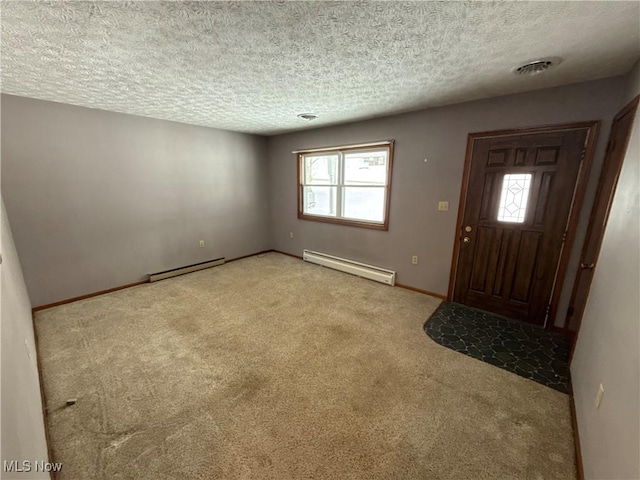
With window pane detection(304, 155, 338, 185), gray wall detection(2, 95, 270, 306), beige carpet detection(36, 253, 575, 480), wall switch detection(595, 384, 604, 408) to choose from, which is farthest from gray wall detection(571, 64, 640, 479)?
gray wall detection(2, 95, 270, 306)

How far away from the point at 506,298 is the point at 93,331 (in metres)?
4.36

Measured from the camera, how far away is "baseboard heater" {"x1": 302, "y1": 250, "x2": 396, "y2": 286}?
3680 mm

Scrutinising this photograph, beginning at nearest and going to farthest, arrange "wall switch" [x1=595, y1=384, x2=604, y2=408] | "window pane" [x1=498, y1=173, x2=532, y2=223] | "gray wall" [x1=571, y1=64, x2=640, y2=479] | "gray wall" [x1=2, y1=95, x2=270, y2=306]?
"gray wall" [x1=571, y1=64, x2=640, y2=479] < "wall switch" [x1=595, y1=384, x2=604, y2=408] < "window pane" [x1=498, y1=173, x2=532, y2=223] < "gray wall" [x1=2, y1=95, x2=270, y2=306]

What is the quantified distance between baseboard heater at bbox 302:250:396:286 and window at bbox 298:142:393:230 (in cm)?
63

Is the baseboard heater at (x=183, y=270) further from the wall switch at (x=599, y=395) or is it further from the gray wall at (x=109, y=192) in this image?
the wall switch at (x=599, y=395)

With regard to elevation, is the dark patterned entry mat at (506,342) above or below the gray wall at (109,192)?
below

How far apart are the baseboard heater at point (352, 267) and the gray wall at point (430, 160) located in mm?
107

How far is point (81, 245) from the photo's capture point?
10.3 ft

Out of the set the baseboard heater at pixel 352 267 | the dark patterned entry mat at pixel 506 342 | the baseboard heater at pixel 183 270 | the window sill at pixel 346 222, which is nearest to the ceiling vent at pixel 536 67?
the window sill at pixel 346 222

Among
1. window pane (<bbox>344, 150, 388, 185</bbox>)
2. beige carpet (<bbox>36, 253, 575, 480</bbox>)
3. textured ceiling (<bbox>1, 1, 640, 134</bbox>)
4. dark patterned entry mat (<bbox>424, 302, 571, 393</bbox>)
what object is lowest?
beige carpet (<bbox>36, 253, 575, 480</bbox>)

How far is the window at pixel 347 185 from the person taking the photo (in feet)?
12.0

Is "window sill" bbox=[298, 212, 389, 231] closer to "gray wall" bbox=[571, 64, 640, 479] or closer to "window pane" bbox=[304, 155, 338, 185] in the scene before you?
"window pane" bbox=[304, 155, 338, 185]

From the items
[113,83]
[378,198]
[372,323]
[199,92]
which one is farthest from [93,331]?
[378,198]

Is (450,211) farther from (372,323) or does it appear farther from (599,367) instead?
(599,367)
